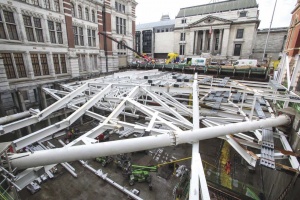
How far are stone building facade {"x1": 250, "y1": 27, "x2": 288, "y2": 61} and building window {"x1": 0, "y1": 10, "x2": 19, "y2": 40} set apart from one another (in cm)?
5841

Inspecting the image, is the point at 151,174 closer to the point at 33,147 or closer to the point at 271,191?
the point at 271,191

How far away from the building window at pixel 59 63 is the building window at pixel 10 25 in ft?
15.1

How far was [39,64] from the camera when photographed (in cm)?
1869

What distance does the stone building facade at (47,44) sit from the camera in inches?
600

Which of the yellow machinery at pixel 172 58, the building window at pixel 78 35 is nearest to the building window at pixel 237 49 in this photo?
the yellow machinery at pixel 172 58

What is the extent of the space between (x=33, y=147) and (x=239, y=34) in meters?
55.1

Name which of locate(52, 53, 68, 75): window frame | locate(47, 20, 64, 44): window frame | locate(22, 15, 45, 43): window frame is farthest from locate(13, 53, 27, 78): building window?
locate(47, 20, 64, 44): window frame

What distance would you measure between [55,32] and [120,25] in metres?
16.8

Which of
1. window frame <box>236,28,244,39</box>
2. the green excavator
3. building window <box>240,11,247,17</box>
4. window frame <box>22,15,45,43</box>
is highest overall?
building window <box>240,11,247,17</box>

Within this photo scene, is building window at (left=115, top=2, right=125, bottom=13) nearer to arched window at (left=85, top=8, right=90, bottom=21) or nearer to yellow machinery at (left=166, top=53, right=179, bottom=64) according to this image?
arched window at (left=85, top=8, right=90, bottom=21)

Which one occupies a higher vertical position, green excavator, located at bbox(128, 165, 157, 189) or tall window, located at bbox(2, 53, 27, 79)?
tall window, located at bbox(2, 53, 27, 79)

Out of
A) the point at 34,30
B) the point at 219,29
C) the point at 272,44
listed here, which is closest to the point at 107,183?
the point at 34,30

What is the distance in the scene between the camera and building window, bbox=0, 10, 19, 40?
15.3 meters

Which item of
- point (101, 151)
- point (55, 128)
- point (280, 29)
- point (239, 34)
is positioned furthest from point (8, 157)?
point (280, 29)
